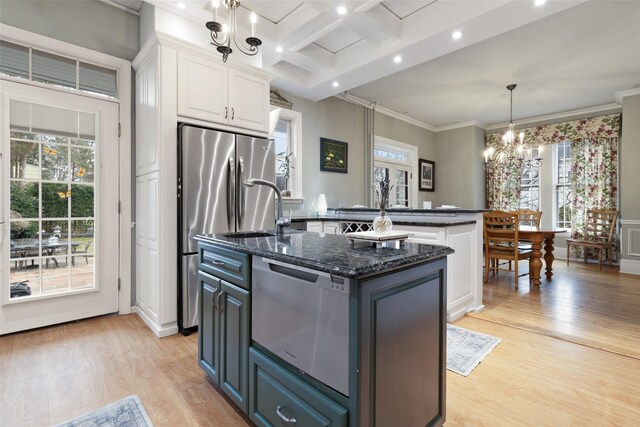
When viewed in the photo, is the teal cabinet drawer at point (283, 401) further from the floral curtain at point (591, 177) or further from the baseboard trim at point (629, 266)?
the floral curtain at point (591, 177)

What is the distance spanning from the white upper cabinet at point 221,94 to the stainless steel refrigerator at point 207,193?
23 cm

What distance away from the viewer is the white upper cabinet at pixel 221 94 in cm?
275

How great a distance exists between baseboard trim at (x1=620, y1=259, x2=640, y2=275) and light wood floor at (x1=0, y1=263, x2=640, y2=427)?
2.62 m

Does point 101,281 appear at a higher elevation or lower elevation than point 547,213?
lower

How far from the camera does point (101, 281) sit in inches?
118

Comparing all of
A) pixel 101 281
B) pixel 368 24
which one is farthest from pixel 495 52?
pixel 101 281

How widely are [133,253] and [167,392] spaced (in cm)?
180

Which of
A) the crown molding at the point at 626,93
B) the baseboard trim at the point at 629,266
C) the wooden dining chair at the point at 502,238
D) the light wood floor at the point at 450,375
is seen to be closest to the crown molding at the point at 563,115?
the crown molding at the point at 626,93

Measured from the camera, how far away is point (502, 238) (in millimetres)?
4309

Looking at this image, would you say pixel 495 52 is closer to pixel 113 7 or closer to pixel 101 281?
Answer: pixel 113 7

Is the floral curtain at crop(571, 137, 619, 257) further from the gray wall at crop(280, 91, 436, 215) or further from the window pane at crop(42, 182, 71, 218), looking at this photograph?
the window pane at crop(42, 182, 71, 218)

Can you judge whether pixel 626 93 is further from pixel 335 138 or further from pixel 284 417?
pixel 284 417

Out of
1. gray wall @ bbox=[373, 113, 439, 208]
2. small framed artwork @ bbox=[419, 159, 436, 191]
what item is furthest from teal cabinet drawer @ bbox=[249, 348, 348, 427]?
small framed artwork @ bbox=[419, 159, 436, 191]

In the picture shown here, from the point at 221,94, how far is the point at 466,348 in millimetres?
3124
